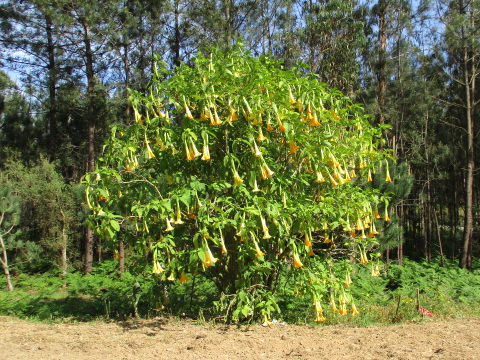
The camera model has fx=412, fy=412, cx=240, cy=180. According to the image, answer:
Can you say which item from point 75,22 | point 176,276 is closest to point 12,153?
point 75,22

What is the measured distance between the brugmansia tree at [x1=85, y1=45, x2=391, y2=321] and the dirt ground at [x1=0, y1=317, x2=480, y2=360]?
0.36 meters

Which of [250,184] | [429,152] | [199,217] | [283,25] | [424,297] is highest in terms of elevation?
[283,25]

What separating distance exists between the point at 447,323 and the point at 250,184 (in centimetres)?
298

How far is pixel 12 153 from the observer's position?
18.0 m

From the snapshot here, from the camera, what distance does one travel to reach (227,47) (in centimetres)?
1403

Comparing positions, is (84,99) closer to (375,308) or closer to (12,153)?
(12,153)

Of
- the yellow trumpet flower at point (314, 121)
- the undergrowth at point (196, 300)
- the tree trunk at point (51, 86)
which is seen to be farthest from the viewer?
the tree trunk at point (51, 86)

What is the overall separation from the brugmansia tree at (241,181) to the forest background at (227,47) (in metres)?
8.68

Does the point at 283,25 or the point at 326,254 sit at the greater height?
the point at 283,25

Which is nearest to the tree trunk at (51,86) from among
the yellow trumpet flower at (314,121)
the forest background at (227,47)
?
the forest background at (227,47)

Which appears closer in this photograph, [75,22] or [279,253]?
[279,253]

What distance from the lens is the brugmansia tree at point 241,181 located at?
163 inches

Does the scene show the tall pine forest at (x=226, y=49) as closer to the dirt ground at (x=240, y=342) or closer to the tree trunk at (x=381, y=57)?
the tree trunk at (x=381, y=57)

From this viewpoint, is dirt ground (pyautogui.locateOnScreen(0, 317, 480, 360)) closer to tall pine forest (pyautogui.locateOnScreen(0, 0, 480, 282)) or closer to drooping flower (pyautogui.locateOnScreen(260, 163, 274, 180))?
drooping flower (pyautogui.locateOnScreen(260, 163, 274, 180))
